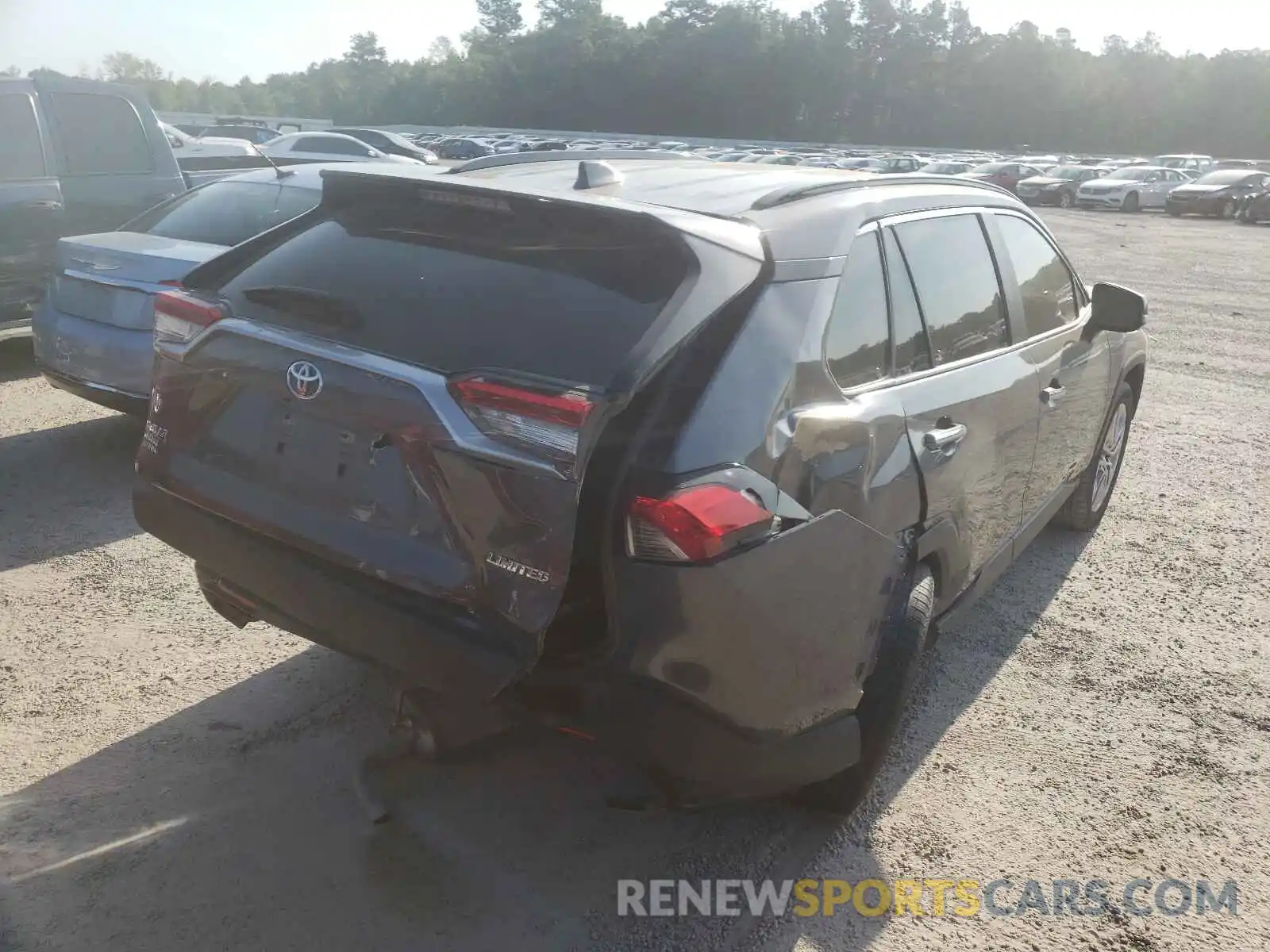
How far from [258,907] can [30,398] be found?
240 inches

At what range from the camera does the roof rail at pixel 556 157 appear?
3.85 meters

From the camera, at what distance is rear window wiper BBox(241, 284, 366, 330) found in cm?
286

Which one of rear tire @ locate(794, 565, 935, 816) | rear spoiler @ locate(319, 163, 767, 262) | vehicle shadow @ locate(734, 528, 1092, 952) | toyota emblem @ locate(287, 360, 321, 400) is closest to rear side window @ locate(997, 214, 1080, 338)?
vehicle shadow @ locate(734, 528, 1092, 952)

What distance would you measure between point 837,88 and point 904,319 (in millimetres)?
107063

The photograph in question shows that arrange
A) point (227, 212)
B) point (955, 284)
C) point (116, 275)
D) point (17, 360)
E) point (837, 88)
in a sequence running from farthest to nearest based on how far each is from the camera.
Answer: point (837, 88) → point (17, 360) → point (227, 212) → point (116, 275) → point (955, 284)

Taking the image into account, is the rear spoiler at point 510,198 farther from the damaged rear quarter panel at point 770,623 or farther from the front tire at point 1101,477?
the front tire at point 1101,477

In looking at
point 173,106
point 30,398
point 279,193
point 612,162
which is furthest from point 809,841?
point 173,106

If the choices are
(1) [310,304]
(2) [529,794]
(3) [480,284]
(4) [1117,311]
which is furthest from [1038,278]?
(1) [310,304]

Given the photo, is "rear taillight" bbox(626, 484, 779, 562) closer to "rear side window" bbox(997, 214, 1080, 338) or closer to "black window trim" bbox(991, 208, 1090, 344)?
"black window trim" bbox(991, 208, 1090, 344)

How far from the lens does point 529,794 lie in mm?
3416

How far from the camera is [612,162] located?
4.07m

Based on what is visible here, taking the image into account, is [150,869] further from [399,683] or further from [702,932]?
[702,932]

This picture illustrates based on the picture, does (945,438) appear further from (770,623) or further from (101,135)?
(101,135)

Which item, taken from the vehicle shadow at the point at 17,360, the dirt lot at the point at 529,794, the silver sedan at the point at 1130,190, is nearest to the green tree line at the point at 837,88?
the silver sedan at the point at 1130,190
